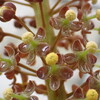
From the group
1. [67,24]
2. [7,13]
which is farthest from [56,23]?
[7,13]

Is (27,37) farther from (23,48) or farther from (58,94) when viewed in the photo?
(58,94)

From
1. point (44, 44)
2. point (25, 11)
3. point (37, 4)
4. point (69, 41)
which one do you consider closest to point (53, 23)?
point (44, 44)

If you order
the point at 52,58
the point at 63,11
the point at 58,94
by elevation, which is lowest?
the point at 58,94

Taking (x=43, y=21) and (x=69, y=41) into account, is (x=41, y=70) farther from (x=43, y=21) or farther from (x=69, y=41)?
(x=69, y=41)

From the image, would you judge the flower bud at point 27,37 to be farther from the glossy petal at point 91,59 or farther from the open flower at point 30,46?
the glossy petal at point 91,59

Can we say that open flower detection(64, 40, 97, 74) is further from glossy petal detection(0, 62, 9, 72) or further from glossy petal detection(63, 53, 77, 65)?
glossy petal detection(0, 62, 9, 72)

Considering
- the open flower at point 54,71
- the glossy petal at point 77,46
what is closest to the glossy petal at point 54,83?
the open flower at point 54,71
